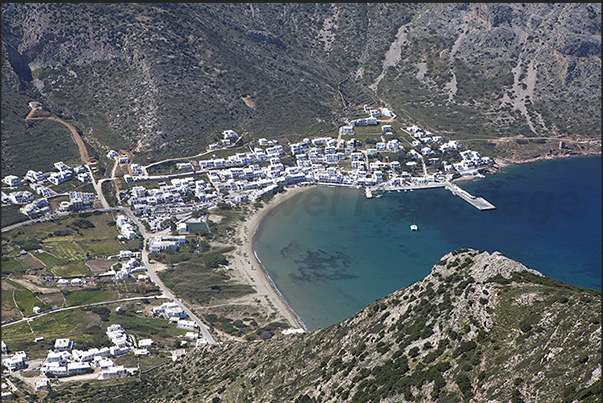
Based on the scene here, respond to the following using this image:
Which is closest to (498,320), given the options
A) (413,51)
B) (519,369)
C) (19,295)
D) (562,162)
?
(519,369)

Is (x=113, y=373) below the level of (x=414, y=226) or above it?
below

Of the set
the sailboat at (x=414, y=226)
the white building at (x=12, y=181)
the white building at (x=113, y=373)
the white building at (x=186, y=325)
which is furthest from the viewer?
the white building at (x=12, y=181)

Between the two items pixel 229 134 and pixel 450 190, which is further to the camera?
pixel 229 134

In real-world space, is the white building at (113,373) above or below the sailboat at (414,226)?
below

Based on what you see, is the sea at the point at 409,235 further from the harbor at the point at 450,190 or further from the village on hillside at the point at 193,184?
the village on hillside at the point at 193,184

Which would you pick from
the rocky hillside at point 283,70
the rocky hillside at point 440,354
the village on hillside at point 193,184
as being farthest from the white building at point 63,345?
the rocky hillside at point 283,70

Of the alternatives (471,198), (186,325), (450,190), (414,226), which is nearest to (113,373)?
(186,325)

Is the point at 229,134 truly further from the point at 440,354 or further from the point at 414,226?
the point at 440,354
